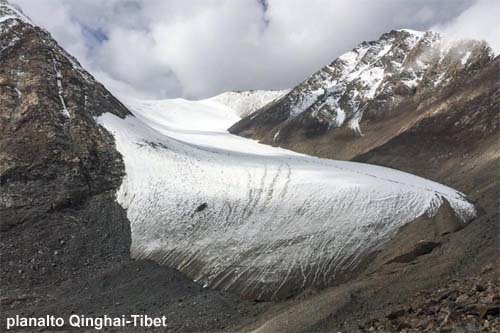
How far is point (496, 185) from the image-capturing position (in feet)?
117

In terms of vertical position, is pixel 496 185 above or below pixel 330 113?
below

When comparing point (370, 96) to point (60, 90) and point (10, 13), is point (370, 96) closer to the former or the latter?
point (60, 90)

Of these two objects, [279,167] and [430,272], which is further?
[279,167]

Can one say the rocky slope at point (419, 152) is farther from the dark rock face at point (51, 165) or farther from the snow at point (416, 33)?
the dark rock face at point (51, 165)

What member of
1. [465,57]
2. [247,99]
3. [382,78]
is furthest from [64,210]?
[247,99]

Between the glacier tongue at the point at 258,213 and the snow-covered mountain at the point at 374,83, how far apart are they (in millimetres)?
40095

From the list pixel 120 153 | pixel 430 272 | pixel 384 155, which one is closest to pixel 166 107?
pixel 384 155

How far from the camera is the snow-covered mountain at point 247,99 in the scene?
170m

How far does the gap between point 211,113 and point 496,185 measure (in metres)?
136

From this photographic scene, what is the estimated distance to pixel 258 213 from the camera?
31234mm

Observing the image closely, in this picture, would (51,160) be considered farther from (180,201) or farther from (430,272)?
(430,272)

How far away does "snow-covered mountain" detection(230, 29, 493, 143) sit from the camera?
73.2m

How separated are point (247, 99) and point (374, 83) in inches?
3841

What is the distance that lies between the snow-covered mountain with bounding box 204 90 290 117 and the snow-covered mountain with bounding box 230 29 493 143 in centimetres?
5768
